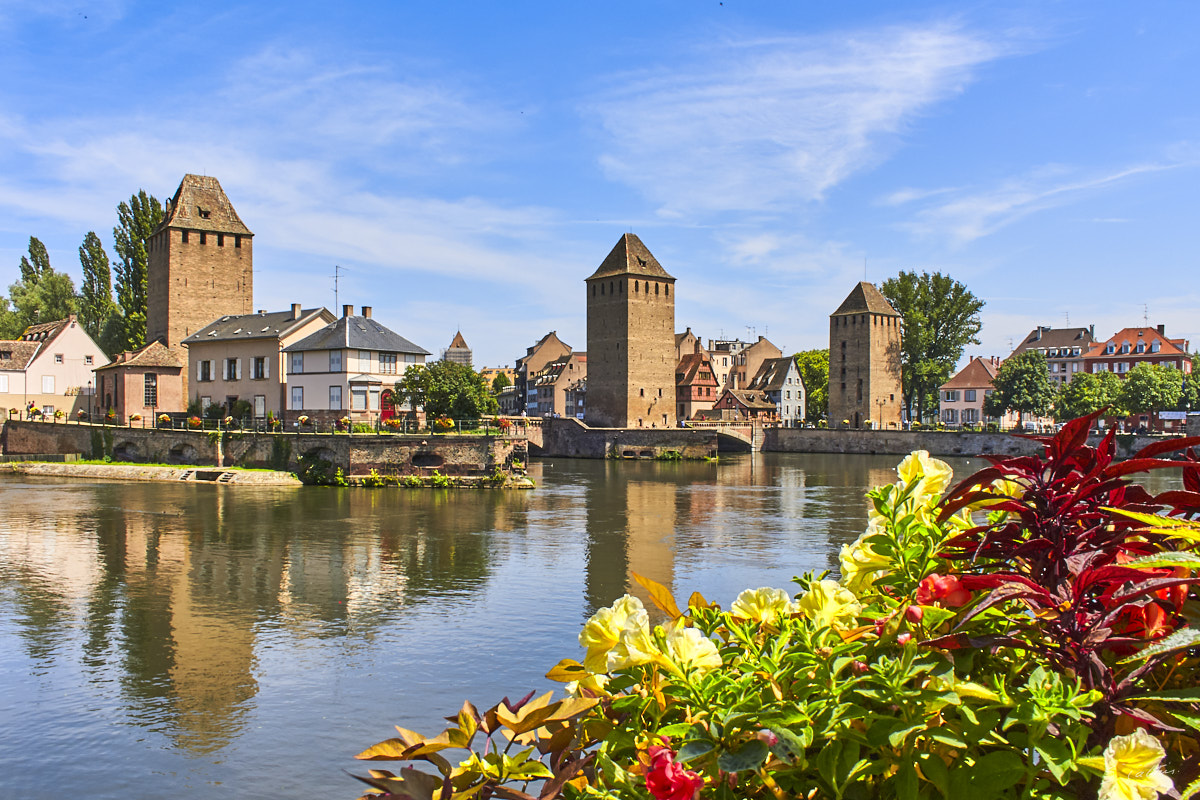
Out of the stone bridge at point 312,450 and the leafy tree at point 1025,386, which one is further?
the leafy tree at point 1025,386

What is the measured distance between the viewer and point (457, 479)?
3841 centimetres

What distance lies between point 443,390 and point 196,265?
21392 millimetres

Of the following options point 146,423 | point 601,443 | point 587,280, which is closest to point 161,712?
point 146,423

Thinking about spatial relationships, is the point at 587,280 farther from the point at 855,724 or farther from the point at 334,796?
the point at 855,724

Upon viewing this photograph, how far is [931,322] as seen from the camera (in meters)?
85.7

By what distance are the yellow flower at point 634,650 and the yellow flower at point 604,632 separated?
0.02 meters

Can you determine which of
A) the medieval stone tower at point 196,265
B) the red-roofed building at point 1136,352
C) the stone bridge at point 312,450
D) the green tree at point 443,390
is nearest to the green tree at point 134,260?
the medieval stone tower at point 196,265

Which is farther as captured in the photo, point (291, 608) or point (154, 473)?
point (154, 473)

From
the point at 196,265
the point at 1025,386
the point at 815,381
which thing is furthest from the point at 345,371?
the point at 815,381

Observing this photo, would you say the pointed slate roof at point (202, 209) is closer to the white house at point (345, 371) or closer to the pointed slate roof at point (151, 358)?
the pointed slate roof at point (151, 358)

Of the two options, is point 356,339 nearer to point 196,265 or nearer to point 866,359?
point 196,265

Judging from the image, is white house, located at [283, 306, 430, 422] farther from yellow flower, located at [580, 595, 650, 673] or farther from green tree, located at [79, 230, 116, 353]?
yellow flower, located at [580, 595, 650, 673]

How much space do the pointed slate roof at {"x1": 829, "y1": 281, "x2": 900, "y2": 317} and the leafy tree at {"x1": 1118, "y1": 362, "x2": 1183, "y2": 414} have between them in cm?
2032

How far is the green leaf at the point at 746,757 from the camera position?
165 cm
